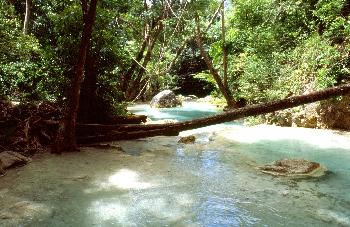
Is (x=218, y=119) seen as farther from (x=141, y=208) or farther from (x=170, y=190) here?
(x=141, y=208)

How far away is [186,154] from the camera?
7.07m

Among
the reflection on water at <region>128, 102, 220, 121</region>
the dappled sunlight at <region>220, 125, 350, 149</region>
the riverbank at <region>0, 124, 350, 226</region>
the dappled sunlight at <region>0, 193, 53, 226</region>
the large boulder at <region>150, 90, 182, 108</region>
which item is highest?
the large boulder at <region>150, 90, 182, 108</region>

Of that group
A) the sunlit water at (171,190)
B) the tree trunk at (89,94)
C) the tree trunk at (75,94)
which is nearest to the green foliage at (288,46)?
the sunlit water at (171,190)

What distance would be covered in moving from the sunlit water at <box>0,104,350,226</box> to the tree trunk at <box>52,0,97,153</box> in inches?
12.6

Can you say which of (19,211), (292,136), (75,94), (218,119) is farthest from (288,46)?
(19,211)

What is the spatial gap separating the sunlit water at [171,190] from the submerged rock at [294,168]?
7.6 inches

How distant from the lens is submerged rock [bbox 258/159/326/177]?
5.42 meters

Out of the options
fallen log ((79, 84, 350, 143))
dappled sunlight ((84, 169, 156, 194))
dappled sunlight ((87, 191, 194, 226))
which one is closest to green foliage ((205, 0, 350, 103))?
fallen log ((79, 84, 350, 143))

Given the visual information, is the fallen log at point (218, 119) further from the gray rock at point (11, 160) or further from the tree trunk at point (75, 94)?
the gray rock at point (11, 160)

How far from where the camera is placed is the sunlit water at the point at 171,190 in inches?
142

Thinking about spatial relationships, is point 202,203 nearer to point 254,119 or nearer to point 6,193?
point 6,193

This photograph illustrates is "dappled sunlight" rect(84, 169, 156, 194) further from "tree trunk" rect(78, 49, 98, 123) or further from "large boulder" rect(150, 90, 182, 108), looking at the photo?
"large boulder" rect(150, 90, 182, 108)

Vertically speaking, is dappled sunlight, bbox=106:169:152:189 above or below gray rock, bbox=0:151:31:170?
below

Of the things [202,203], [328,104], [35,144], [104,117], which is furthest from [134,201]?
[328,104]
